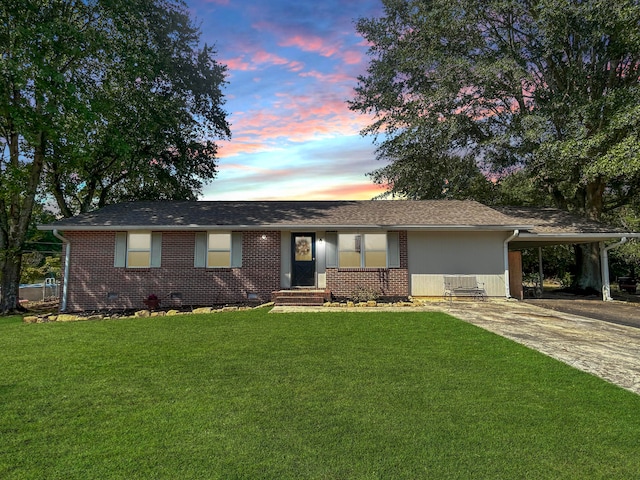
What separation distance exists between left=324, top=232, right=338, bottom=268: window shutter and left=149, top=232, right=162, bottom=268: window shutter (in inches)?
231

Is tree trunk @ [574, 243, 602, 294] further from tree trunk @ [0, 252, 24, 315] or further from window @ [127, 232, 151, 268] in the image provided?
tree trunk @ [0, 252, 24, 315]

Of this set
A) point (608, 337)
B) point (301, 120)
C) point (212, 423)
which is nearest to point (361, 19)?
point (301, 120)

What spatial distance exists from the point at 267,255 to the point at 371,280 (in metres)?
3.80

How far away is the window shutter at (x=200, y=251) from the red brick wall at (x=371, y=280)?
442cm

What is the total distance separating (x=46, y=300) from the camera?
59.1 ft

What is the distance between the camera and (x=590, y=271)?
59.2 feet

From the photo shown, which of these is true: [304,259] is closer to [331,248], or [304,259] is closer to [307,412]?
[331,248]

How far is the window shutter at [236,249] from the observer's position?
13.6 meters

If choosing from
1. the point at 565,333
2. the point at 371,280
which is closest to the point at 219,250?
the point at 371,280

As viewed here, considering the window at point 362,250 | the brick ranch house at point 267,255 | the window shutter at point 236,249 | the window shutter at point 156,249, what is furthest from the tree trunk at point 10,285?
the window at point 362,250

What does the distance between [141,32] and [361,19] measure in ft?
36.7

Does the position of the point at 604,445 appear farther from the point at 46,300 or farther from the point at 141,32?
the point at 46,300

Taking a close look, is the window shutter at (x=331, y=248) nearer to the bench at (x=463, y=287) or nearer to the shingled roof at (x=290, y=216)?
the shingled roof at (x=290, y=216)

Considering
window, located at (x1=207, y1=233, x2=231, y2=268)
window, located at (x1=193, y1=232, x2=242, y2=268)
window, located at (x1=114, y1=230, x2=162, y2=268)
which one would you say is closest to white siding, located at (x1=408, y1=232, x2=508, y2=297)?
window, located at (x1=193, y1=232, x2=242, y2=268)
